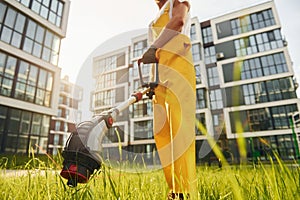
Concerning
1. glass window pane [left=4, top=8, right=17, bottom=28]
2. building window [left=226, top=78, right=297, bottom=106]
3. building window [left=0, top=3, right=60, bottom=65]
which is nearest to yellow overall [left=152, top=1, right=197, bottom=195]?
building window [left=0, top=3, right=60, bottom=65]

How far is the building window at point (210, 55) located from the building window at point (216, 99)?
356 centimetres

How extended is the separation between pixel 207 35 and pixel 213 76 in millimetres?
5269

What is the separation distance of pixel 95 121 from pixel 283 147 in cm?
2072

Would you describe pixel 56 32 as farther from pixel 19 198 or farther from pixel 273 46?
pixel 273 46

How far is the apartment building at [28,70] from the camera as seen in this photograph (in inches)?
421

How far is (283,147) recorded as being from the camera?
17.4 m

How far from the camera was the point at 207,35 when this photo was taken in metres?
23.9

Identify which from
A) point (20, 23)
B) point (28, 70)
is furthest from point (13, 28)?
point (28, 70)

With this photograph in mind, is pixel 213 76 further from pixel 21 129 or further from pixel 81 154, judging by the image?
pixel 81 154

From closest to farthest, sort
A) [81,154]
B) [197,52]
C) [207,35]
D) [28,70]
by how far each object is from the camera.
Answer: [81,154]
[28,70]
[197,52]
[207,35]

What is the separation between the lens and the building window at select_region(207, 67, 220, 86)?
22247 mm

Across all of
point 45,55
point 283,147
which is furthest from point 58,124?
point 283,147

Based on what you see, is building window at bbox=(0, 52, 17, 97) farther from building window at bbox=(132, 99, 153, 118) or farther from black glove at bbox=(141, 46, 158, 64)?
black glove at bbox=(141, 46, 158, 64)

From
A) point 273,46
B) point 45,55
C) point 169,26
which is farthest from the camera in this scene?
point 273,46
